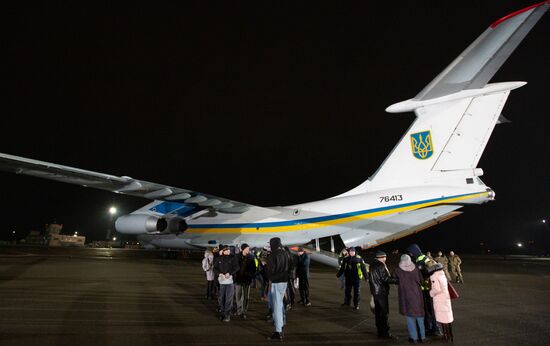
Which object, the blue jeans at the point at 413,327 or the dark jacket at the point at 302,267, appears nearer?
the blue jeans at the point at 413,327

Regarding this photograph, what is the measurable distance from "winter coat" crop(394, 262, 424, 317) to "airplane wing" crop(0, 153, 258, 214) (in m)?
8.31

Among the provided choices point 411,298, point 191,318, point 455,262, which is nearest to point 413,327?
point 411,298

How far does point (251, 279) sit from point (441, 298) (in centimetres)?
289

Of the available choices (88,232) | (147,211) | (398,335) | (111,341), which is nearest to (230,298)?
(111,341)

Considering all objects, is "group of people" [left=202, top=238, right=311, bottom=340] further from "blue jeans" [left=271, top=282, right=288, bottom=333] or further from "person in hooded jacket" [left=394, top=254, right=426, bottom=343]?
"person in hooded jacket" [left=394, top=254, right=426, bottom=343]

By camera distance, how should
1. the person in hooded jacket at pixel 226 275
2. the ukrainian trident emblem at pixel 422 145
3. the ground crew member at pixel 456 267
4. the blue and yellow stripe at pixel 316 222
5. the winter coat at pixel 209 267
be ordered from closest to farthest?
the person in hooded jacket at pixel 226 275 < the winter coat at pixel 209 267 < the blue and yellow stripe at pixel 316 222 < the ukrainian trident emblem at pixel 422 145 < the ground crew member at pixel 456 267

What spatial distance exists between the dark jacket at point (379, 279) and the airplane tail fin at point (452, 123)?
15.2 ft

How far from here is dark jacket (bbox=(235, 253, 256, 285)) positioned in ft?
19.5

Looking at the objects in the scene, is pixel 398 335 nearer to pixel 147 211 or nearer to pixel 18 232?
pixel 147 211

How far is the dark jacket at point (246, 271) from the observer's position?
5945 millimetres

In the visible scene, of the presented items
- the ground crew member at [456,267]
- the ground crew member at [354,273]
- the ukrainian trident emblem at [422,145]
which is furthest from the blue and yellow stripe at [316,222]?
the ground crew member at [354,273]

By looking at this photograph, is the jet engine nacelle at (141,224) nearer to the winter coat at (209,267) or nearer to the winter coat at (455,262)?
the winter coat at (209,267)

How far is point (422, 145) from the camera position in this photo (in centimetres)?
991

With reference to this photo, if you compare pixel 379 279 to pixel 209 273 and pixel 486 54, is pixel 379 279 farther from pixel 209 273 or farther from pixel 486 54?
pixel 486 54
